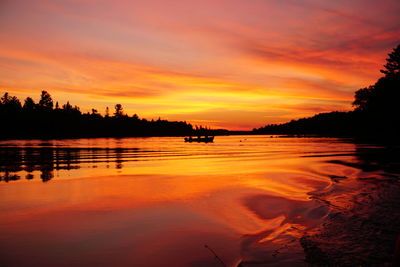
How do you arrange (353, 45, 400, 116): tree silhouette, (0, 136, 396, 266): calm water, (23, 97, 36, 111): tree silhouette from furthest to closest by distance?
1. (23, 97, 36, 111): tree silhouette
2. (353, 45, 400, 116): tree silhouette
3. (0, 136, 396, 266): calm water

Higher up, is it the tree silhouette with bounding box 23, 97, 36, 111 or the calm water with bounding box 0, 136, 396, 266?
the tree silhouette with bounding box 23, 97, 36, 111

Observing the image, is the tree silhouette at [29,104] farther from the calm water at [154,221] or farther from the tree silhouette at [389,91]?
the calm water at [154,221]

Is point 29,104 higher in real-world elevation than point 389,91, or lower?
higher

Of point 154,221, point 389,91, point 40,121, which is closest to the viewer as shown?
point 154,221

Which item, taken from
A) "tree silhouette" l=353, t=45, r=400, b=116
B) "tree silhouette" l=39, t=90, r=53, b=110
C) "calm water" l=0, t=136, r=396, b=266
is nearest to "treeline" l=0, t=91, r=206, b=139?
"tree silhouette" l=39, t=90, r=53, b=110

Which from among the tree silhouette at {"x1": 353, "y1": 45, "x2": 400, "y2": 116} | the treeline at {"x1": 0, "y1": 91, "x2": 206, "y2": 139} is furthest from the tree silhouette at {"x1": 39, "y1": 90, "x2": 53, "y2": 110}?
the tree silhouette at {"x1": 353, "y1": 45, "x2": 400, "y2": 116}

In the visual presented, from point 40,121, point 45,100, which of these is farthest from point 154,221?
point 45,100

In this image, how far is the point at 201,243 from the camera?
25.0 feet

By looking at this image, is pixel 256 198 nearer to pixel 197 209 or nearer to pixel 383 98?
pixel 197 209

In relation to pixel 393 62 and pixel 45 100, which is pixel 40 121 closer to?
pixel 45 100

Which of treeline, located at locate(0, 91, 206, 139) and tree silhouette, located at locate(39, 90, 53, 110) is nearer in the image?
treeline, located at locate(0, 91, 206, 139)

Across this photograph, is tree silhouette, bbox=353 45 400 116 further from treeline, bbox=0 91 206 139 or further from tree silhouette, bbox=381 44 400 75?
treeline, bbox=0 91 206 139

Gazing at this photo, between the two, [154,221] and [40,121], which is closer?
[154,221]

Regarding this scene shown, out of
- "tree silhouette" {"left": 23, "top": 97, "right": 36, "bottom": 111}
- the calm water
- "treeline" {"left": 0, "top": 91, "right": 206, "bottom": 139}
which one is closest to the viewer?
the calm water
